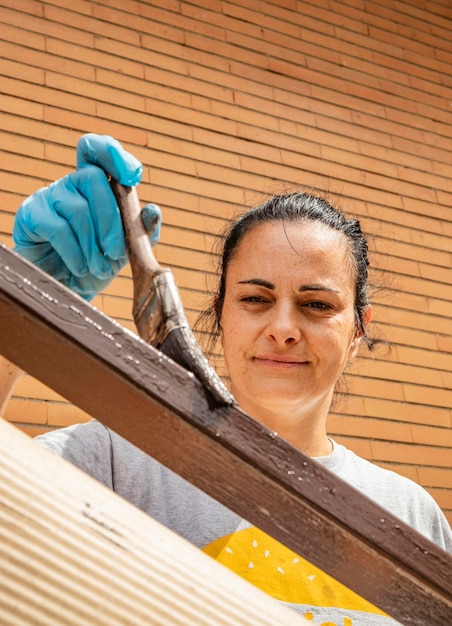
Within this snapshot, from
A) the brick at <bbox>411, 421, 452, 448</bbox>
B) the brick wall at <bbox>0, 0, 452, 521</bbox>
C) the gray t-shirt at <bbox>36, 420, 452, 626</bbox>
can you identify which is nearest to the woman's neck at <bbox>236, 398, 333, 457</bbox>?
the gray t-shirt at <bbox>36, 420, 452, 626</bbox>

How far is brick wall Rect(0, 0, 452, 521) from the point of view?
2939 mm

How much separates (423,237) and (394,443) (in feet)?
3.68

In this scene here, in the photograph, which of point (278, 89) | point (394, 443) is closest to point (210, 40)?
point (278, 89)

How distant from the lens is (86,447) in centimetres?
128

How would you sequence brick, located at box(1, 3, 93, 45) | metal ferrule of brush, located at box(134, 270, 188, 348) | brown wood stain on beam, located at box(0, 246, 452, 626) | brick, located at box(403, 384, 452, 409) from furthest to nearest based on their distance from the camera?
brick, located at box(403, 384, 452, 409) → brick, located at box(1, 3, 93, 45) → metal ferrule of brush, located at box(134, 270, 188, 348) → brown wood stain on beam, located at box(0, 246, 452, 626)

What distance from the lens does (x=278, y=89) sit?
366 centimetres

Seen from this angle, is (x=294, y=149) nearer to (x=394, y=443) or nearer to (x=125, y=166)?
(x=394, y=443)

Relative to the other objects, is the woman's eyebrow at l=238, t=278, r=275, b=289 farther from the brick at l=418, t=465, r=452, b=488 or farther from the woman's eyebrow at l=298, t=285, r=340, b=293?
the brick at l=418, t=465, r=452, b=488

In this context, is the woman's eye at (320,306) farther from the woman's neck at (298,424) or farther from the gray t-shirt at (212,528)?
the gray t-shirt at (212,528)

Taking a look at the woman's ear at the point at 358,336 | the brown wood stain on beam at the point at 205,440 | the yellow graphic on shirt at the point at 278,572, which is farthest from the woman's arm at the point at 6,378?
the woman's ear at the point at 358,336

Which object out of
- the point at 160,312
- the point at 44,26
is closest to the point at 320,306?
the point at 160,312

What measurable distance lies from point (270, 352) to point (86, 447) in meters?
0.39

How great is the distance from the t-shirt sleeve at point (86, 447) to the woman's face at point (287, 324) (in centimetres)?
31

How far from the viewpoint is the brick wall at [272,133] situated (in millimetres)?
2939
